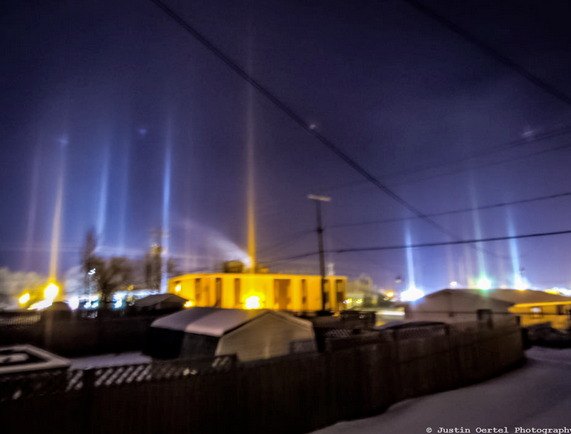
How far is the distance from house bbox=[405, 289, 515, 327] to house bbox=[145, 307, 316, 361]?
18.2 metres

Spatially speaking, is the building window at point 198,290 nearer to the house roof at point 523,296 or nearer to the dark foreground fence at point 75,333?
the dark foreground fence at point 75,333

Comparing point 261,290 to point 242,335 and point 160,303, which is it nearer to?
point 160,303

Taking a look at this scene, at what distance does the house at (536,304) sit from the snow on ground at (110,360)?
25518 millimetres

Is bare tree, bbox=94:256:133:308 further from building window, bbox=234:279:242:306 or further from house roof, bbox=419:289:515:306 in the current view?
house roof, bbox=419:289:515:306

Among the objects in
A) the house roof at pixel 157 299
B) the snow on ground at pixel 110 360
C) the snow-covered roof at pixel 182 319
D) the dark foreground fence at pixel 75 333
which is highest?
the house roof at pixel 157 299

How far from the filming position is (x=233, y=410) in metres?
5.70

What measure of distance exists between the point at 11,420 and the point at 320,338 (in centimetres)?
984

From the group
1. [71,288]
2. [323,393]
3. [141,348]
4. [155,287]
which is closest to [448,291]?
[141,348]

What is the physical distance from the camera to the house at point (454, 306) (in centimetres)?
2581

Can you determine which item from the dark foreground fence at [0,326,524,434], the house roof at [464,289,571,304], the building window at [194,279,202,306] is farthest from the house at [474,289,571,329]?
the building window at [194,279,202,306]

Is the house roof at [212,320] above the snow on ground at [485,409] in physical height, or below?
above

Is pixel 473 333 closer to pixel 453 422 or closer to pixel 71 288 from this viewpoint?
pixel 453 422

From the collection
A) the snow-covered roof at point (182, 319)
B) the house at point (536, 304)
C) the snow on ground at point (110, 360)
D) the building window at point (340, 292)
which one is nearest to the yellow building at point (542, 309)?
the house at point (536, 304)

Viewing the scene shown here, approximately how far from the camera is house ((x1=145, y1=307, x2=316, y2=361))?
10.4 metres
